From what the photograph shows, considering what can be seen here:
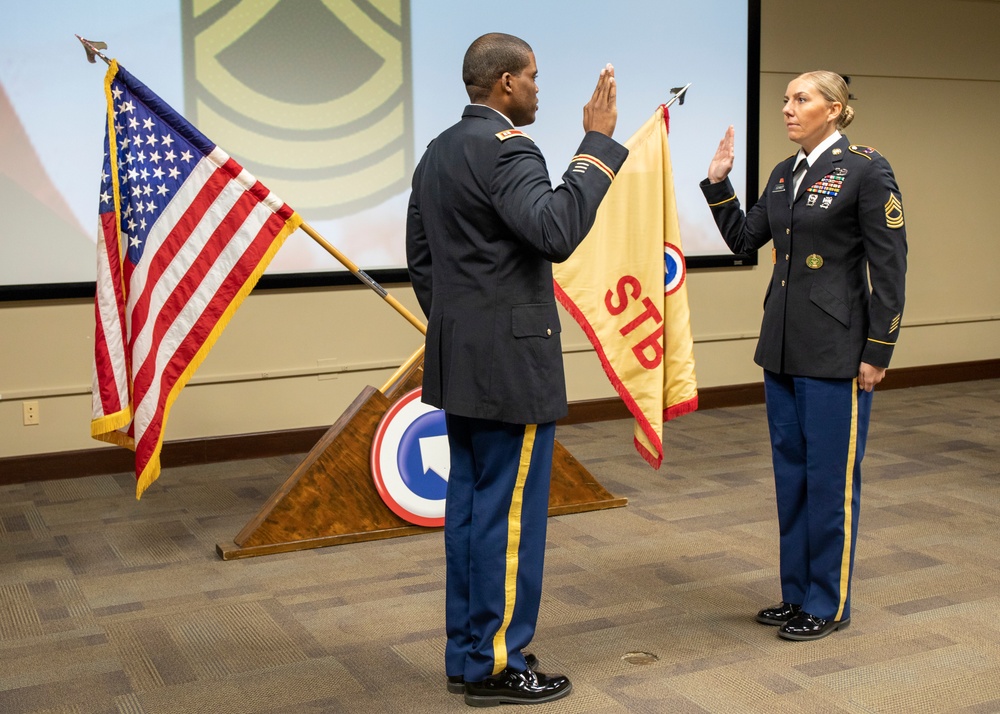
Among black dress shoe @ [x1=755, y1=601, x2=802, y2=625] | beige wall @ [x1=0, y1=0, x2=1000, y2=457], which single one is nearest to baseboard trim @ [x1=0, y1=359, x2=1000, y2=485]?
beige wall @ [x1=0, y1=0, x2=1000, y2=457]

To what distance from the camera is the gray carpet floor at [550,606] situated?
260 centimetres

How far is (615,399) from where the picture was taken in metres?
6.14

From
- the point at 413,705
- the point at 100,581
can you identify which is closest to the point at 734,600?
the point at 413,705

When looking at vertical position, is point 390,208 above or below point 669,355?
above

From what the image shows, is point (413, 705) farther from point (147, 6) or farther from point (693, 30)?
point (693, 30)

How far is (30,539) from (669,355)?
237 cm

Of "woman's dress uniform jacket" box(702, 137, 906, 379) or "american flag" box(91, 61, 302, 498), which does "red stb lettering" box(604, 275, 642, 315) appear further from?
"american flag" box(91, 61, 302, 498)

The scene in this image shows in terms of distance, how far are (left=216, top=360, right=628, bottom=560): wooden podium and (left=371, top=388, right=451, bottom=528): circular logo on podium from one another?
35 millimetres

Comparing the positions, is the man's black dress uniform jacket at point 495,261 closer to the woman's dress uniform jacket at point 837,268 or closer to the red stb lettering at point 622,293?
the woman's dress uniform jacket at point 837,268

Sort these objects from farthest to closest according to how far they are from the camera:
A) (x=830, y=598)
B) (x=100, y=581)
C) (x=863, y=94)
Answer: (x=863, y=94) < (x=100, y=581) < (x=830, y=598)

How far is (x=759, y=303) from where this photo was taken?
259 inches

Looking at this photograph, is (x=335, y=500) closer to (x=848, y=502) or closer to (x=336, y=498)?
(x=336, y=498)

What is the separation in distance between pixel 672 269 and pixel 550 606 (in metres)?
1.04

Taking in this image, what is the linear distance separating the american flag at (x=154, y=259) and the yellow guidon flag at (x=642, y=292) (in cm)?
112
